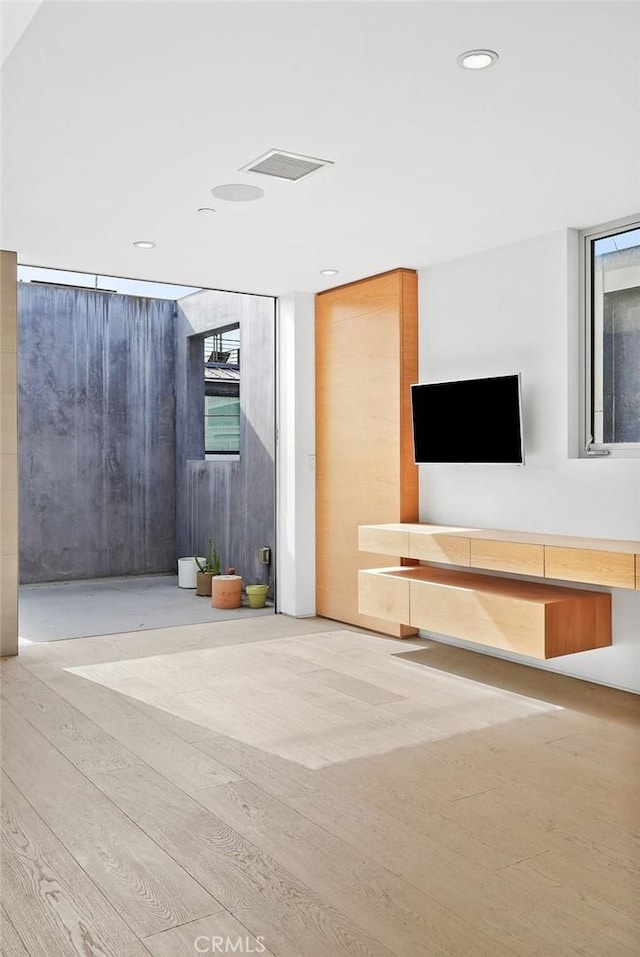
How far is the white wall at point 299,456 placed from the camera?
237 inches

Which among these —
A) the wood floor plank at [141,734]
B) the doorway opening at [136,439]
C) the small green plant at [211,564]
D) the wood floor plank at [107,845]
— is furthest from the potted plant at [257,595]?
the wood floor plank at [107,845]

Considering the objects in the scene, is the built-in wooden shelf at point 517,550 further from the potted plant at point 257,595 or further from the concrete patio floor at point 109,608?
the concrete patio floor at point 109,608

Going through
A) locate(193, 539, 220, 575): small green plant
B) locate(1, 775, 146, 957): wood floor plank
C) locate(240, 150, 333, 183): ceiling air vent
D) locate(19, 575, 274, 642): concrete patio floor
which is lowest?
locate(1, 775, 146, 957): wood floor plank

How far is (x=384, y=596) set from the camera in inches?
191

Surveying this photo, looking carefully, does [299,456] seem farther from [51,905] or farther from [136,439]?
[51,905]

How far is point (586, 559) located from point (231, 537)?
412 centimetres

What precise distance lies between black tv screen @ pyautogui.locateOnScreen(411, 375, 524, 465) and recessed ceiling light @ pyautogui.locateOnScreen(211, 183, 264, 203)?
5.38 ft

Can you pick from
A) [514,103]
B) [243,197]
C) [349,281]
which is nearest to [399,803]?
[514,103]

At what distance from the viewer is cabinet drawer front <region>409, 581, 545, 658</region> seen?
3.89 meters

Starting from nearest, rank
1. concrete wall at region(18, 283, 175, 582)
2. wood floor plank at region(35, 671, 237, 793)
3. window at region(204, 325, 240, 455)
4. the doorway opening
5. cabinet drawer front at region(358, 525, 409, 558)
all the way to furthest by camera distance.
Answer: wood floor plank at region(35, 671, 237, 793) → cabinet drawer front at region(358, 525, 409, 558) → the doorway opening → concrete wall at region(18, 283, 175, 582) → window at region(204, 325, 240, 455)

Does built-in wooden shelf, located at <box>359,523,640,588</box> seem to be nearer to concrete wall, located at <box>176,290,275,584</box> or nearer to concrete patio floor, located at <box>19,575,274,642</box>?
concrete patio floor, located at <box>19,575,274,642</box>

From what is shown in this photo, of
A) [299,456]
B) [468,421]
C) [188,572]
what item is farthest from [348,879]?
[188,572]

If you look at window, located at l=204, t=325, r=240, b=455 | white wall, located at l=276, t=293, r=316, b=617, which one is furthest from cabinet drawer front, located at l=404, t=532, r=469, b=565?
window, located at l=204, t=325, r=240, b=455

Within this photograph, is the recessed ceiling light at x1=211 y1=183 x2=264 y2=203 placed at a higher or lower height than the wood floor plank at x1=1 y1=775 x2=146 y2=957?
higher
